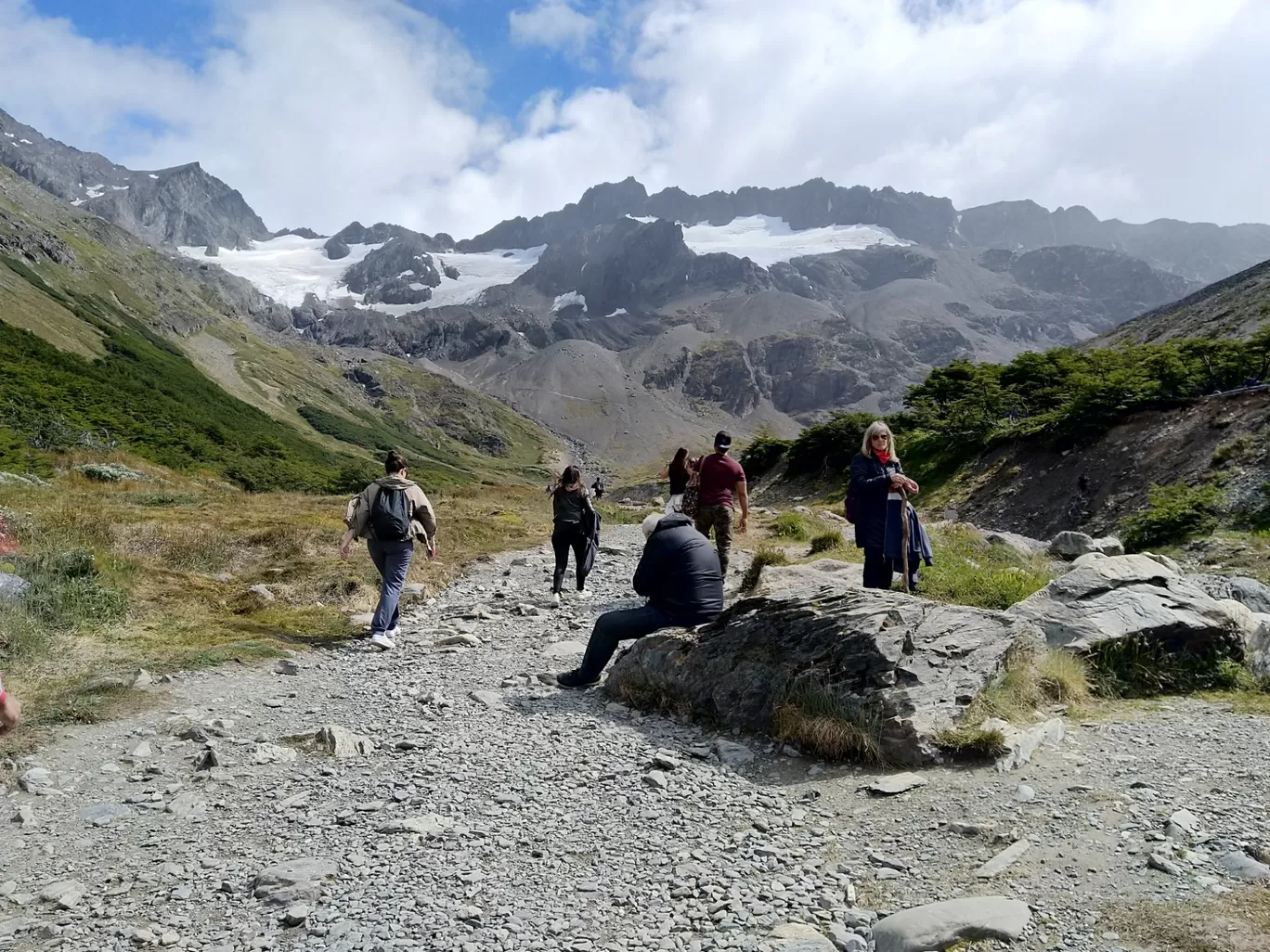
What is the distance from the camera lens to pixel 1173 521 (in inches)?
675

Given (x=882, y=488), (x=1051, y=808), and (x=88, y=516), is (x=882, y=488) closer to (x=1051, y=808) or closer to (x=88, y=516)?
(x=1051, y=808)

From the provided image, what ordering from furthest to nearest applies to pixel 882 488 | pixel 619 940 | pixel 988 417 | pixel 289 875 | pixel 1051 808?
pixel 988 417 → pixel 882 488 → pixel 1051 808 → pixel 289 875 → pixel 619 940

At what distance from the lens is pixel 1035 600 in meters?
8.86

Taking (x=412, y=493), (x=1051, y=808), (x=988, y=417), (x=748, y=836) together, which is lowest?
(x=748, y=836)

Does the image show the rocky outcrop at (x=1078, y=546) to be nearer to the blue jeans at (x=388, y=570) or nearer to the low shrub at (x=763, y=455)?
the blue jeans at (x=388, y=570)

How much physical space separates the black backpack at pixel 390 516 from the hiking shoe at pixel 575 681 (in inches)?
142

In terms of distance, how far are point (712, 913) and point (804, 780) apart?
2.05 m

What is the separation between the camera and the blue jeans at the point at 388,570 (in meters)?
11.2

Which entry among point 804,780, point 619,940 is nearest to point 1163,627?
point 804,780

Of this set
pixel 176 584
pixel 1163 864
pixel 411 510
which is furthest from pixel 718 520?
pixel 176 584

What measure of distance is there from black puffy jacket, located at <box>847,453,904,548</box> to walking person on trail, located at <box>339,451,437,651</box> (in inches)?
245

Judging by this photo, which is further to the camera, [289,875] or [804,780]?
[804,780]

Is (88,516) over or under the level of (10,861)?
over

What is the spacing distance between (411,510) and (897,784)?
811 cm
